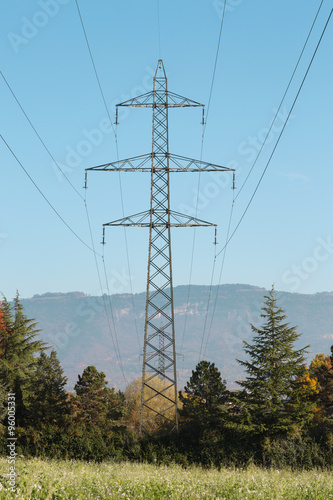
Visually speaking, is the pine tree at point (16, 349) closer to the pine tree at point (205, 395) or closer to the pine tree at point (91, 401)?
the pine tree at point (91, 401)

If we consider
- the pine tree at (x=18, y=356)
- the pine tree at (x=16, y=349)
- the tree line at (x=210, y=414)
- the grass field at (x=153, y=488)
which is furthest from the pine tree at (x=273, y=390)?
the grass field at (x=153, y=488)

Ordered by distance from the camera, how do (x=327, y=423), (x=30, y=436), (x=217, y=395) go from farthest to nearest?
1. (x=217, y=395)
2. (x=30, y=436)
3. (x=327, y=423)

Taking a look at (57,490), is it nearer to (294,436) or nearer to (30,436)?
(294,436)

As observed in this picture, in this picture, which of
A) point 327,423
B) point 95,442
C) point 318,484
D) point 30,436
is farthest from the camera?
point 30,436

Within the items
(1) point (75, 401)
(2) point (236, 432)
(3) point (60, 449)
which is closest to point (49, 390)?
(1) point (75, 401)

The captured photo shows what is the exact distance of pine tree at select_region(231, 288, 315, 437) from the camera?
43156mm

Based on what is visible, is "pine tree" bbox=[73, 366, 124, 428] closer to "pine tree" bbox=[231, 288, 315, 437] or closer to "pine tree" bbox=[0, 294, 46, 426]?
"pine tree" bbox=[0, 294, 46, 426]

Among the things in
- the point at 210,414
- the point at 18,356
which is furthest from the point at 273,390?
the point at 18,356

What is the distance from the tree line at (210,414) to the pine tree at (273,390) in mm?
88

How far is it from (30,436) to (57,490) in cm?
4306

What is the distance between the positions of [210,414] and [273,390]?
14.0 m

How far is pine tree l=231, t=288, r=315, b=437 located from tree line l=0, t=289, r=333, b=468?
0.09 meters

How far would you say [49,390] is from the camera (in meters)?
60.4

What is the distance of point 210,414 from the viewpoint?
185 ft
